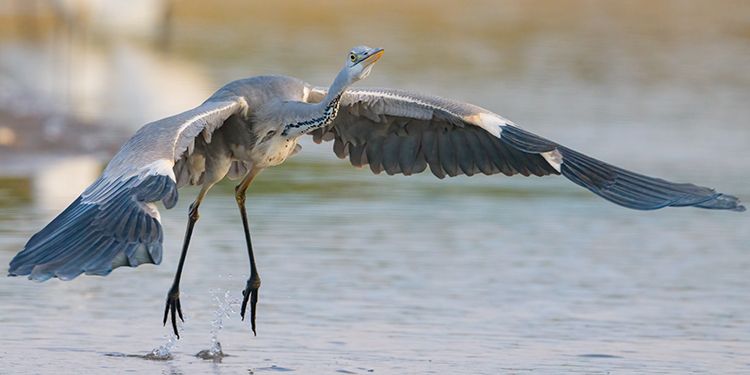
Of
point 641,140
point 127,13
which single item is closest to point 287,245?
point 641,140

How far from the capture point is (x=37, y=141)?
53.4 feet

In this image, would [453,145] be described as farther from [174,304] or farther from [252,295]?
[174,304]

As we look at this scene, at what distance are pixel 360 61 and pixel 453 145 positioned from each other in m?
1.07

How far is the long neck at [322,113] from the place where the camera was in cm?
872

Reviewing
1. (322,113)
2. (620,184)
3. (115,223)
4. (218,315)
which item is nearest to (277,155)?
(322,113)

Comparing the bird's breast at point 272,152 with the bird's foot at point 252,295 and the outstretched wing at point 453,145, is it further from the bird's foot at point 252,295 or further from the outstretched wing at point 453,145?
the bird's foot at point 252,295

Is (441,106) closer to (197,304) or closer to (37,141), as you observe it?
(197,304)

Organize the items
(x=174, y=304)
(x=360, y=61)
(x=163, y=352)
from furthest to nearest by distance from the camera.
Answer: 1. (x=174, y=304)
2. (x=163, y=352)
3. (x=360, y=61)

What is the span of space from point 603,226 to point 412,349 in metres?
4.39

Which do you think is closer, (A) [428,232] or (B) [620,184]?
(B) [620,184]

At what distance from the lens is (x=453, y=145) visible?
30.8 ft

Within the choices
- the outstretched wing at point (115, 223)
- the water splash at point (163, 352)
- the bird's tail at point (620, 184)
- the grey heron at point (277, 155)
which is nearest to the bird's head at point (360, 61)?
the grey heron at point (277, 155)

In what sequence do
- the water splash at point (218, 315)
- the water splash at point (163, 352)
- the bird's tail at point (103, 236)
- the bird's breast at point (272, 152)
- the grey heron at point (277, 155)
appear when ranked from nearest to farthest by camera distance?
the bird's tail at point (103, 236), the grey heron at point (277, 155), the water splash at point (163, 352), the water splash at point (218, 315), the bird's breast at point (272, 152)

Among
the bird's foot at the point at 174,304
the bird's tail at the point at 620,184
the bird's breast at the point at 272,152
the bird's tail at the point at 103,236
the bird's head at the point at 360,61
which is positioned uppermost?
the bird's head at the point at 360,61
